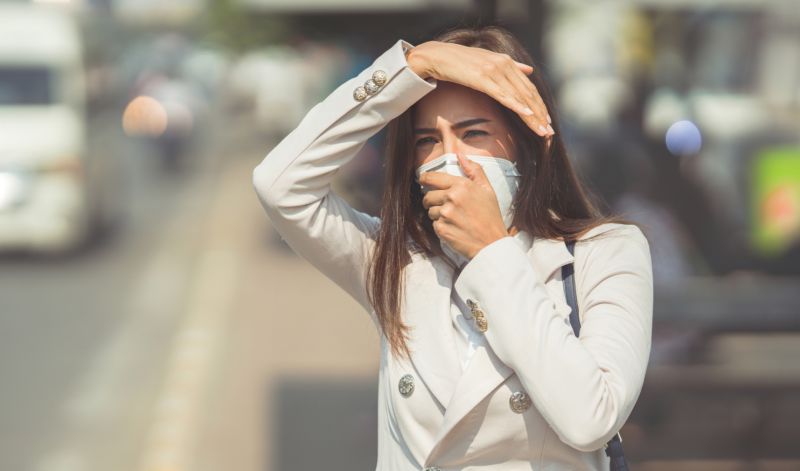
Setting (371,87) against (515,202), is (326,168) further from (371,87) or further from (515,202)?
(515,202)

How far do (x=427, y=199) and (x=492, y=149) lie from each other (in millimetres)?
224

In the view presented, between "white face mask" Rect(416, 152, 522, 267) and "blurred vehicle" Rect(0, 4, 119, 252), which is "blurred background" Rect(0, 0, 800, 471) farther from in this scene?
"white face mask" Rect(416, 152, 522, 267)

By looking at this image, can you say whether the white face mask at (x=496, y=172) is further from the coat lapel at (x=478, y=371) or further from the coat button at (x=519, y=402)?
the coat button at (x=519, y=402)

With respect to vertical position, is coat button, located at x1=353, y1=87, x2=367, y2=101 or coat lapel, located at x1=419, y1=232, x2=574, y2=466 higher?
coat button, located at x1=353, y1=87, x2=367, y2=101

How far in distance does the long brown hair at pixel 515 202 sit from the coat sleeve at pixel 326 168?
2.4 inches

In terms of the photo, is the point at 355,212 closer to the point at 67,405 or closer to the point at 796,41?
the point at 67,405

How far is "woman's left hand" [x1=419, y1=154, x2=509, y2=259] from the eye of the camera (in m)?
1.92

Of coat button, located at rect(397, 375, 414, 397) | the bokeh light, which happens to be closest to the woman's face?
coat button, located at rect(397, 375, 414, 397)

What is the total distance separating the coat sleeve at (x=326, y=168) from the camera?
6.92ft

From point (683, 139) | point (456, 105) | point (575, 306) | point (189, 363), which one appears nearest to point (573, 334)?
point (575, 306)

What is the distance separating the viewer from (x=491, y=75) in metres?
1.98

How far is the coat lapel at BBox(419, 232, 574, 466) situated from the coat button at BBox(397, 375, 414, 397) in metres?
0.04

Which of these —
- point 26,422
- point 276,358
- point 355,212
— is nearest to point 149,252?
point 276,358

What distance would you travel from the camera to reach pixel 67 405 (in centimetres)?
742
